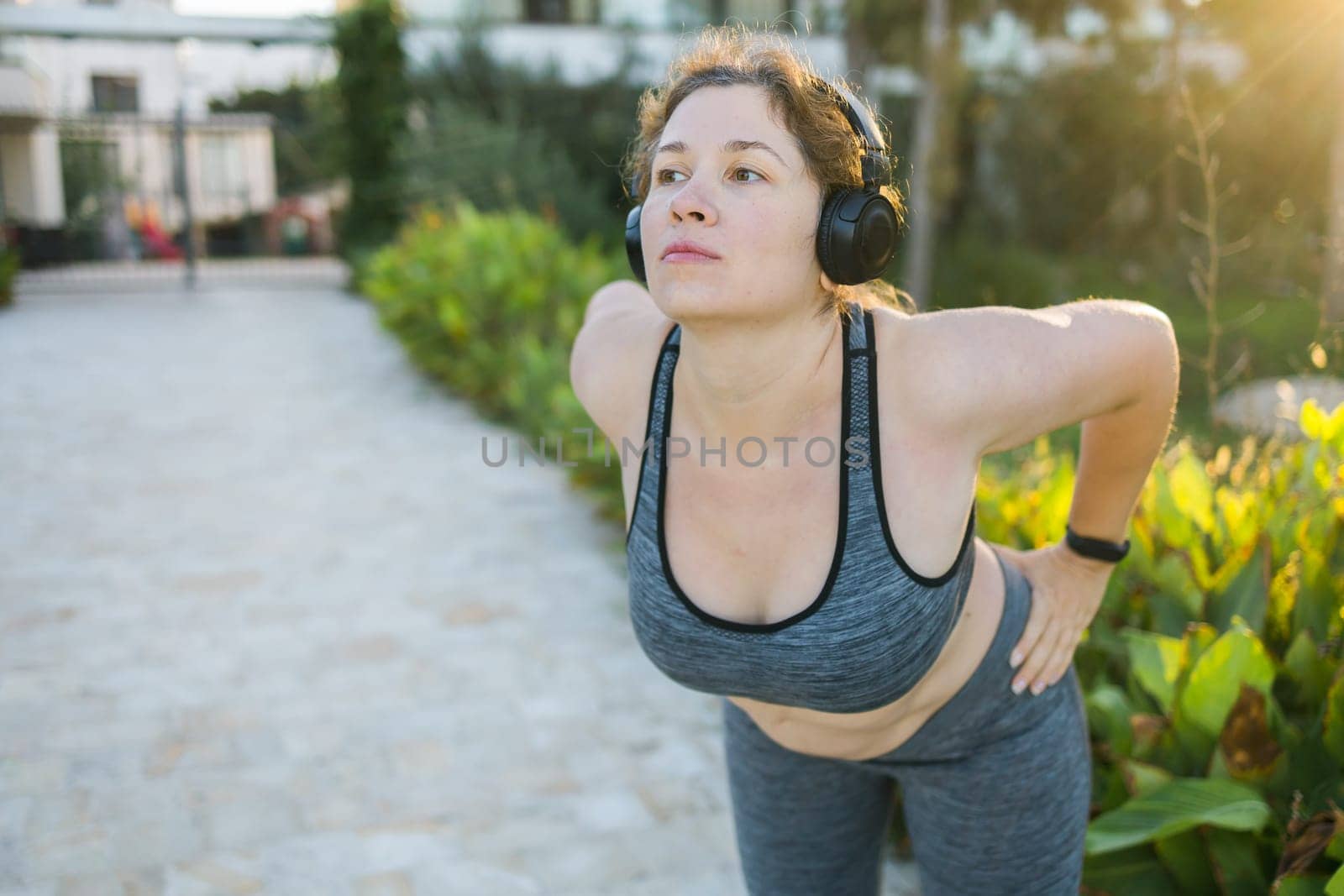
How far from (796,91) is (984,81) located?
57.3 feet

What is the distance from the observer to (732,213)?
1514mm

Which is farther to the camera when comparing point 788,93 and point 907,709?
point 907,709

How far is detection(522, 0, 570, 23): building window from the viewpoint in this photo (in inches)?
792

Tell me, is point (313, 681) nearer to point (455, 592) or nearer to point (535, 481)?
point (455, 592)

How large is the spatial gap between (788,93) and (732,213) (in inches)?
8.4

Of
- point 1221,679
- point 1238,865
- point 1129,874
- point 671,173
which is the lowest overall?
point 1129,874

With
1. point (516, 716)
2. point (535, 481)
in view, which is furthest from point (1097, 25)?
point (516, 716)

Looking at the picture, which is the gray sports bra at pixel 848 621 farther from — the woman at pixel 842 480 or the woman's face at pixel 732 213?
the woman's face at pixel 732 213

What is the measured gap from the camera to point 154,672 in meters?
4.21

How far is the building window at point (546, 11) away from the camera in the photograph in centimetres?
2011

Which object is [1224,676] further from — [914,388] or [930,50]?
[930,50]

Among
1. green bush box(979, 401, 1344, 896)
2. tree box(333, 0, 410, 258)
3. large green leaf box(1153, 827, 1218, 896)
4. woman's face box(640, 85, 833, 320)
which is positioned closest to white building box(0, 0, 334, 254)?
tree box(333, 0, 410, 258)

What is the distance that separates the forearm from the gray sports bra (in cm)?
30

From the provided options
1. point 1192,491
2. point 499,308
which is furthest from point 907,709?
point 499,308
